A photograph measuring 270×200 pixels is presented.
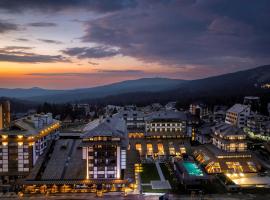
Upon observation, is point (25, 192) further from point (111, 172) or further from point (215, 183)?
point (215, 183)

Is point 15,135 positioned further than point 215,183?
Yes

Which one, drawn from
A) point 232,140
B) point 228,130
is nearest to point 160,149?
point 228,130

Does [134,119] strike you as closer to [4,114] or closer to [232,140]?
[232,140]

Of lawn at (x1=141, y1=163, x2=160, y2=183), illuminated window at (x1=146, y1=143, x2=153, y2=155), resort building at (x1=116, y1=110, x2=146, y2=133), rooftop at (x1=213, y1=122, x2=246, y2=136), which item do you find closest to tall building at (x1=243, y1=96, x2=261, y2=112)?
resort building at (x1=116, y1=110, x2=146, y2=133)

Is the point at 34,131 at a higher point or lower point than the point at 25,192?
higher

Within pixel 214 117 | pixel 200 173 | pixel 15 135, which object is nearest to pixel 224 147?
pixel 200 173

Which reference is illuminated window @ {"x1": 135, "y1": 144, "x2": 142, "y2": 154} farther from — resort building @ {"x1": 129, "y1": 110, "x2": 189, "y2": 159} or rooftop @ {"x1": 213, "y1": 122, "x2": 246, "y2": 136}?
rooftop @ {"x1": 213, "y1": 122, "x2": 246, "y2": 136}
